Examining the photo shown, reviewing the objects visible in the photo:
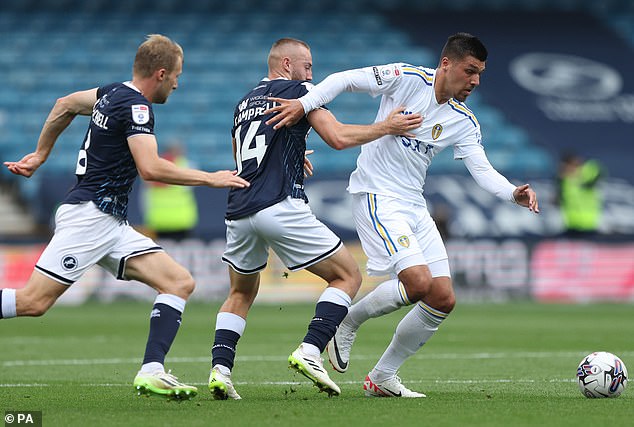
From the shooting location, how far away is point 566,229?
20328 millimetres

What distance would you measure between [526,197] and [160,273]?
92.8 inches

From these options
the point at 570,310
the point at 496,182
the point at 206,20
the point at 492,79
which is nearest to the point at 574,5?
the point at 492,79

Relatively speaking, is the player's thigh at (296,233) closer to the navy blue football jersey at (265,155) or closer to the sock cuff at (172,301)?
the navy blue football jersey at (265,155)

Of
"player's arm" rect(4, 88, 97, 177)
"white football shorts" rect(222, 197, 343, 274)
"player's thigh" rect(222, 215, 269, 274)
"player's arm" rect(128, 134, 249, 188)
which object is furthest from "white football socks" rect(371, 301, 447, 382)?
"player's arm" rect(4, 88, 97, 177)

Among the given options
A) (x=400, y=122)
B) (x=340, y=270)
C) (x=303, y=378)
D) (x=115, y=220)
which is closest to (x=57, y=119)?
(x=115, y=220)

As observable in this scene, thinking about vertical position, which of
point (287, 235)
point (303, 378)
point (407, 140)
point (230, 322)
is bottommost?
point (303, 378)

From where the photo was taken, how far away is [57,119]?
713 cm

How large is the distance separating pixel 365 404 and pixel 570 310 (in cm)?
1116

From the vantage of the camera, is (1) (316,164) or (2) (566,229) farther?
(1) (316,164)

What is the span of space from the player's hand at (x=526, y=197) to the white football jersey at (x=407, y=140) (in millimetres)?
574

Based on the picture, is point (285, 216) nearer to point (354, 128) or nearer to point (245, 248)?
point (245, 248)

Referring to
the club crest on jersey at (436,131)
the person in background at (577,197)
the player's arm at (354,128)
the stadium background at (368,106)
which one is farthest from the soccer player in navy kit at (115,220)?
the person in background at (577,197)

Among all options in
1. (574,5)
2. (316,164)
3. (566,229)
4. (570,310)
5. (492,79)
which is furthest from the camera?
(574,5)

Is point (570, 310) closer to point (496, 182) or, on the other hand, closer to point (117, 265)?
point (496, 182)
